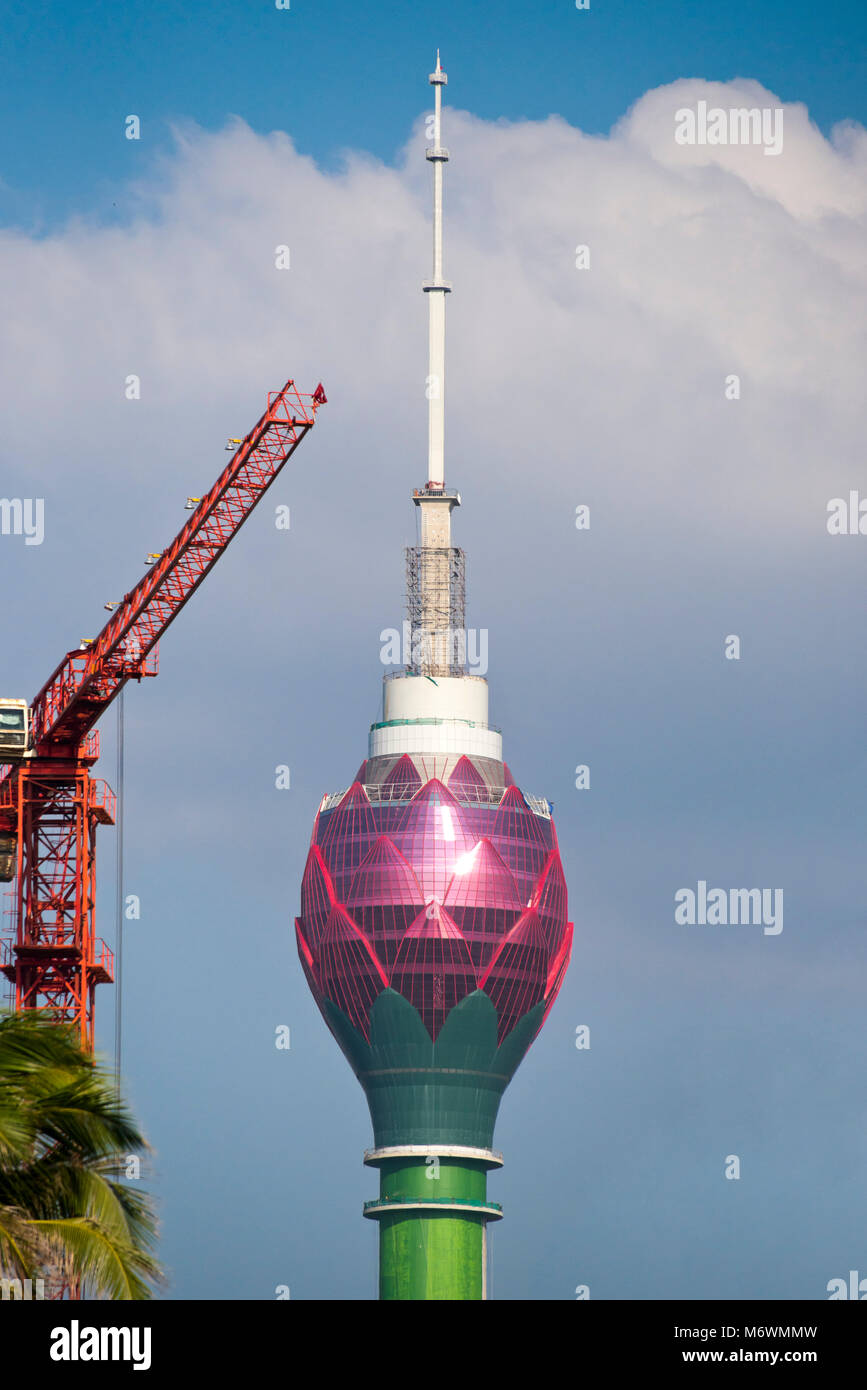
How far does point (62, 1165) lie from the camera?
184ft

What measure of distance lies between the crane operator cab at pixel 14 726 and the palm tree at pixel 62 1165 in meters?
133

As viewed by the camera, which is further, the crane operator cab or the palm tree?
the crane operator cab

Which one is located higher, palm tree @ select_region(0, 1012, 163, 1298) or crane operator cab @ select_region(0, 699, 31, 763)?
crane operator cab @ select_region(0, 699, 31, 763)

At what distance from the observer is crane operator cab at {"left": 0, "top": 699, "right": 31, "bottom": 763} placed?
621ft

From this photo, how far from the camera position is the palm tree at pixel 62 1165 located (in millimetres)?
53875

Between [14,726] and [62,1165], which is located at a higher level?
[14,726]

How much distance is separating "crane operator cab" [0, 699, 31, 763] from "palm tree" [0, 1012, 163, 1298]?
133366 mm

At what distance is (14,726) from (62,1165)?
136 metres

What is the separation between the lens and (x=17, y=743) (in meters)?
190

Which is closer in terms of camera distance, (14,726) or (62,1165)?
(62,1165)
